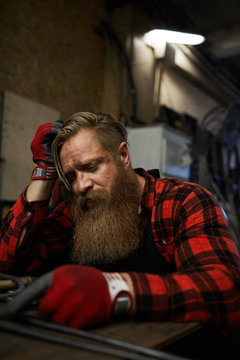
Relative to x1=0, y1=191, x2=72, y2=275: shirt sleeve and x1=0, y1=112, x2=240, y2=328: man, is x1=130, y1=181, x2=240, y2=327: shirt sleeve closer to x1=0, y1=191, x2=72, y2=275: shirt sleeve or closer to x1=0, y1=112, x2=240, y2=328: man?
x1=0, y1=112, x2=240, y2=328: man

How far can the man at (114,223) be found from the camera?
1.04 meters

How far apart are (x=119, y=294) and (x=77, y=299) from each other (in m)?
0.12

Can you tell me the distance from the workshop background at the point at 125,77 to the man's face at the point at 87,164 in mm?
1765

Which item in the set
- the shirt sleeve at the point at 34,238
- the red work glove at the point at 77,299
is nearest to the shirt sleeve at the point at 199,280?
the red work glove at the point at 77,299

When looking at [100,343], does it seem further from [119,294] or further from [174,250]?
[174,250]

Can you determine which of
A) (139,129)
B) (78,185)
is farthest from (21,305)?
(139,129)

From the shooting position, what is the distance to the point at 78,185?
1467mm

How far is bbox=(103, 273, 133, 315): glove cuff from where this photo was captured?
76 centimetres

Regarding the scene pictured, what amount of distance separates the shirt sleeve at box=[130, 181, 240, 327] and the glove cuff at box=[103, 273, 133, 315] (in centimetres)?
3

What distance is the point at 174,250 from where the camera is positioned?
4.48 feet

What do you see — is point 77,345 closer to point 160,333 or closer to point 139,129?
point 160,333

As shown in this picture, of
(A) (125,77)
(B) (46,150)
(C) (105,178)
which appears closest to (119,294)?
(C) (105,178)

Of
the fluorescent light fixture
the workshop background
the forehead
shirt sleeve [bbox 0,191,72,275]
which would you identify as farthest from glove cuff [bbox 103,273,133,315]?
the fluorescent light fixture

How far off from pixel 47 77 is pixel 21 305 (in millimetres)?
3211
